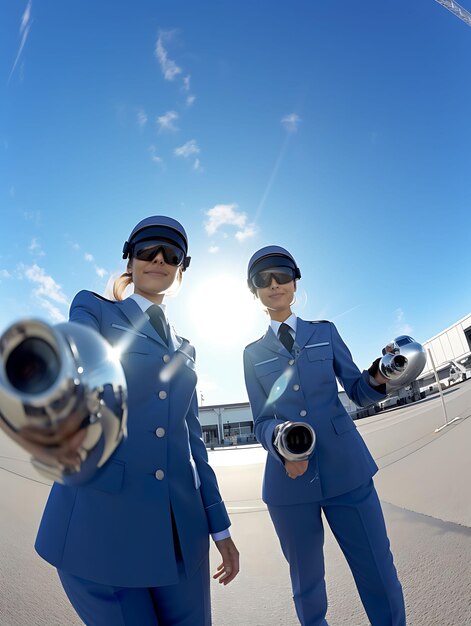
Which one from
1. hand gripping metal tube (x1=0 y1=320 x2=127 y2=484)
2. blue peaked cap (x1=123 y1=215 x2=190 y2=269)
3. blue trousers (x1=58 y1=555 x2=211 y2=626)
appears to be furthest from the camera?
blue peaked cap (x1=123 y1=215 x2=190 y2=269)

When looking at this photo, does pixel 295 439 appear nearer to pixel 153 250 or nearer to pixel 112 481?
pixel 112 481

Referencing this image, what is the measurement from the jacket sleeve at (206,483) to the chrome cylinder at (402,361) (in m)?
1.07

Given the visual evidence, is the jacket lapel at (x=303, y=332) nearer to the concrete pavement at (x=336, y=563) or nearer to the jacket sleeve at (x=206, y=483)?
the jacket sleeve at (x=206, y=483)

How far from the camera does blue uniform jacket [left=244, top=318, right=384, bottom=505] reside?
69.5 inches

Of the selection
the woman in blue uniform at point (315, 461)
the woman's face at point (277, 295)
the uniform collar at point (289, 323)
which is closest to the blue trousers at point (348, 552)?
the woman in blue uniform at point (315, 461)

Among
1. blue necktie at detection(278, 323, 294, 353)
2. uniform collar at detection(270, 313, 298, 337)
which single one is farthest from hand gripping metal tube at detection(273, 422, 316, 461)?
uniform collar at detection(270, 313, 298, 337)

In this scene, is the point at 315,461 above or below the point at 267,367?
below

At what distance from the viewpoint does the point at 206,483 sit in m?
1.45

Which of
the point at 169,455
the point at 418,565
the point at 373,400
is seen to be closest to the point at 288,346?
the point at 373,400

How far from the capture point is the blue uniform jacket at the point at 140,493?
1.02 m

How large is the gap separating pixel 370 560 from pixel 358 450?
53cm

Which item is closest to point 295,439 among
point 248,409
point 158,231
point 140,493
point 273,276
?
point 140,493

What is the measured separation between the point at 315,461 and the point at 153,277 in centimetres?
142

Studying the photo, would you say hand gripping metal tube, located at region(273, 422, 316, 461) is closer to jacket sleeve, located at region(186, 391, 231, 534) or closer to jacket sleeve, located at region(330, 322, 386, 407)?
jacket sleeve, located at region(186, 391, 231, 534)
